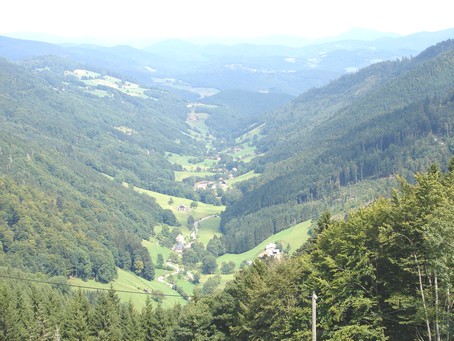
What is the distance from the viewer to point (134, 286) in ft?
498

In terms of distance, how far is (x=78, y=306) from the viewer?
6234 centimetres

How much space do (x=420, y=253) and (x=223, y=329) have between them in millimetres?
23274

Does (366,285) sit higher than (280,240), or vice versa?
(366,285)

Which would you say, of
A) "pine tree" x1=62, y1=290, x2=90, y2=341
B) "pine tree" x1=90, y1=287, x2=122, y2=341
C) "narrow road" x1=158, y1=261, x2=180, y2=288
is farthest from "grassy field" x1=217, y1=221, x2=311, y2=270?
"pine tree" x1=62, y1=290, x2=90, y2=341

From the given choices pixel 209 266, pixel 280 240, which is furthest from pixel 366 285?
pixel 280 240

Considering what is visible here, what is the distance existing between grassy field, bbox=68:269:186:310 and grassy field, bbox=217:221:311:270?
3125cm

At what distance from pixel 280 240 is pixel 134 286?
57750 mm

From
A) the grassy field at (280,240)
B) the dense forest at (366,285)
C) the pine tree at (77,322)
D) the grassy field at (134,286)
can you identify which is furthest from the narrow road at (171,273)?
the dense forest at (366,285)

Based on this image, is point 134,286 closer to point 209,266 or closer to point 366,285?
point 209,266

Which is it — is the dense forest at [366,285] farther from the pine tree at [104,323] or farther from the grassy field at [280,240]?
the grassy field at [280,240]

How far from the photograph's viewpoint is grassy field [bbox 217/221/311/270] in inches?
7096

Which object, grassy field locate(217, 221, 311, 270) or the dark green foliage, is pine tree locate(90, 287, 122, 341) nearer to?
grassy field locate(217, 221, 311, 270)

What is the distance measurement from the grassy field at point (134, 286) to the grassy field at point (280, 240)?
31.2 metres

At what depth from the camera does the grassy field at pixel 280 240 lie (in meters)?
180
